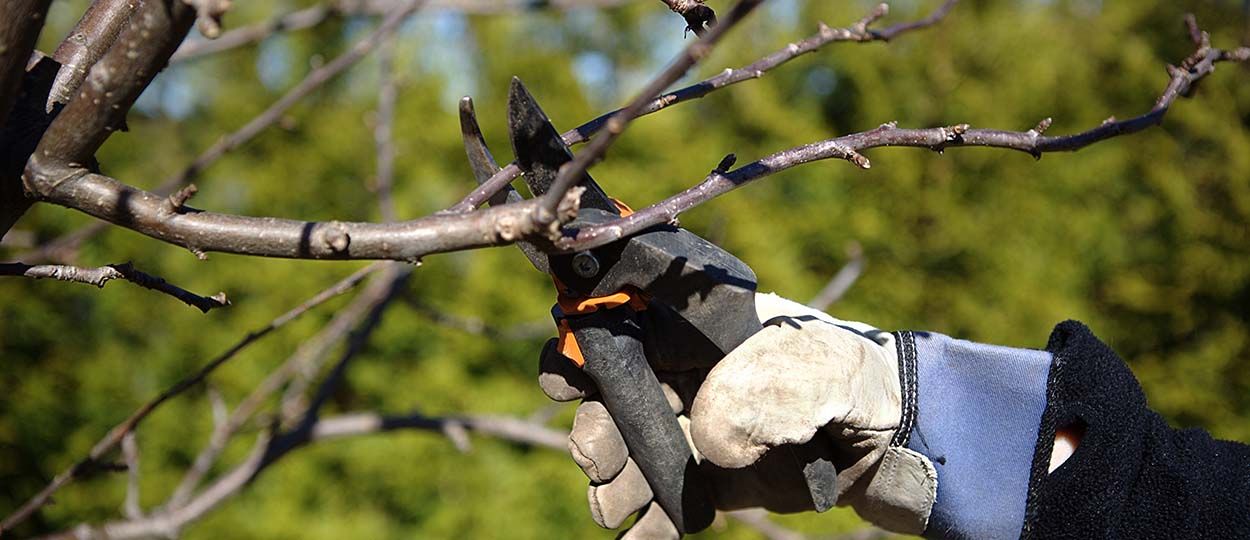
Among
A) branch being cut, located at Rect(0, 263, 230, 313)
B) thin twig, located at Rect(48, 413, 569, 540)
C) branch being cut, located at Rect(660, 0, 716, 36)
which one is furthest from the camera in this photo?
thin twig, located at Rect(48, 413, 569, 540)

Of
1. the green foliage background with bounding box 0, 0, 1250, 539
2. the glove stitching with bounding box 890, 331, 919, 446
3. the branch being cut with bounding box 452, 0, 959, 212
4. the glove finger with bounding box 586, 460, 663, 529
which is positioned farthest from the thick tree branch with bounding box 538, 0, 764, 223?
the green foliage background with bounding box 0, 0, 1250, 539

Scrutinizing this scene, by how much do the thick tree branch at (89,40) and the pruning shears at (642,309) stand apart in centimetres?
38

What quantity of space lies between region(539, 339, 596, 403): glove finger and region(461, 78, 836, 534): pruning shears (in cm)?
6

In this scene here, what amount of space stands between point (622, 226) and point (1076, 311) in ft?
13.5

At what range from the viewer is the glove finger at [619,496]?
1332mm

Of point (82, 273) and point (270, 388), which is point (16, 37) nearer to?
point (82, 273)

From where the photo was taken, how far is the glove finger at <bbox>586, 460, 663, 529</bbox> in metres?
1.33

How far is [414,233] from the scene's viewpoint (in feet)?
2.75

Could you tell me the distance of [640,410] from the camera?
1.24m

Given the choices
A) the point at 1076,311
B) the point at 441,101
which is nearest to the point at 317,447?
the point at 441,101

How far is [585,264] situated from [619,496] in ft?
1.30

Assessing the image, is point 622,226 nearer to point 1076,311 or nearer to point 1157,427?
point 1157,427

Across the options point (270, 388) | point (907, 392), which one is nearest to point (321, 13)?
point (270, 388)

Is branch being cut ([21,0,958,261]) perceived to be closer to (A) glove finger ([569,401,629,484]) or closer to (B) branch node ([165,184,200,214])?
(B) branch node ([165,184,200,214])
